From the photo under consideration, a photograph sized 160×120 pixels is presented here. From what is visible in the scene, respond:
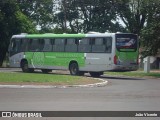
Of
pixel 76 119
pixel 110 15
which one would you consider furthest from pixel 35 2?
pixel 76 119

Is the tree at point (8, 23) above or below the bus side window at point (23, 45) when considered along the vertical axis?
above

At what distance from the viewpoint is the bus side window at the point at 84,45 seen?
3362 cm

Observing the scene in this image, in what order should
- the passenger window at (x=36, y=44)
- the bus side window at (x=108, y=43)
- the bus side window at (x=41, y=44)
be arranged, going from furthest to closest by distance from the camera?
the passenger window at (x=36, y=44) → the bus side window at (x=41, y=44) → the bus side window at (x=108, y=43)

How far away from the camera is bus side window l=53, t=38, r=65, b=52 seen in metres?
35.2

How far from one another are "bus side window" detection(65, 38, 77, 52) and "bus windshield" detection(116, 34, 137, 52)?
3.63 metres

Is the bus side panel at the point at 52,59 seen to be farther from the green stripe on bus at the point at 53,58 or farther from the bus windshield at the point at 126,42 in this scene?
the bus windshield at the point at 126,42

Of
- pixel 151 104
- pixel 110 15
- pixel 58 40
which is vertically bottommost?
pixel 151 104

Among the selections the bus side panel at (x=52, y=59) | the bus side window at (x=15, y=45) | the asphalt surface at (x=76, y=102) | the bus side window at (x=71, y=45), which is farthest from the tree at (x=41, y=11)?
the asphalt surface at (x=76, y=102)

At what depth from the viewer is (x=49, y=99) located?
1666 cm

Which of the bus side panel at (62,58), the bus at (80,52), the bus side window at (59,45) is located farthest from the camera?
the bus side window at (59,45)

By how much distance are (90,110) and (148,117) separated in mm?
2361

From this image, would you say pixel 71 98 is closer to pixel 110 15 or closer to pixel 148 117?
pixel 148 117

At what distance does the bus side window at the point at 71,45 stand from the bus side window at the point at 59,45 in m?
0.46

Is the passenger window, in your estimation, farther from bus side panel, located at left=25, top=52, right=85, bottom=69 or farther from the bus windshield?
the bus windshield
